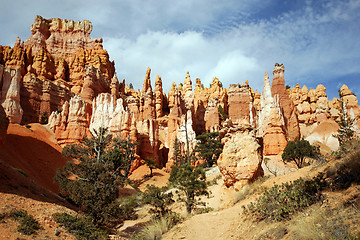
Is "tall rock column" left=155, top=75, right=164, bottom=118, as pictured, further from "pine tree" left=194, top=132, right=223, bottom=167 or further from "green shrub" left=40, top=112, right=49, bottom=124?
"green shrub" left=40, top=112, right=49, bottom=124

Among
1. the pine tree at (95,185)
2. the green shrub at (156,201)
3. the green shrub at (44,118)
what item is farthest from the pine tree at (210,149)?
the green shrub at (44,118)

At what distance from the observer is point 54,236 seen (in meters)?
13.2

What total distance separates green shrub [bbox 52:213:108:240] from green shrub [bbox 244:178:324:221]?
8378 millimetres

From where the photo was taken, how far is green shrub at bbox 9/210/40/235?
12.5 meters

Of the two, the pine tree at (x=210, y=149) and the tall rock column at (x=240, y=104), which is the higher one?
the tall rock column at (x=240, y=104)

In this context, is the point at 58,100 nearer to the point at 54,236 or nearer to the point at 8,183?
the point at 8,183

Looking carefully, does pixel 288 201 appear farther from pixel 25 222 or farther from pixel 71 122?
pixel 71 122

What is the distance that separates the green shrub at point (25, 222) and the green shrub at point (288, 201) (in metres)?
9.75

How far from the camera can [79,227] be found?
1462 cm

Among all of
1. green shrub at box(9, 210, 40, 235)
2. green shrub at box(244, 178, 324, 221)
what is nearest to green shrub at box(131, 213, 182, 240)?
green shrub at box(9, 210, 40, 235)

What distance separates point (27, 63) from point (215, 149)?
46.5m

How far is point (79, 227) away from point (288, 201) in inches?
421

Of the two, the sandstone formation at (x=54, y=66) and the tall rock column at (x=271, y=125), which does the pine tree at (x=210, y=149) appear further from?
the sandstone formation at (x=54, y=66)

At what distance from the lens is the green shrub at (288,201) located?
873 centimetres
